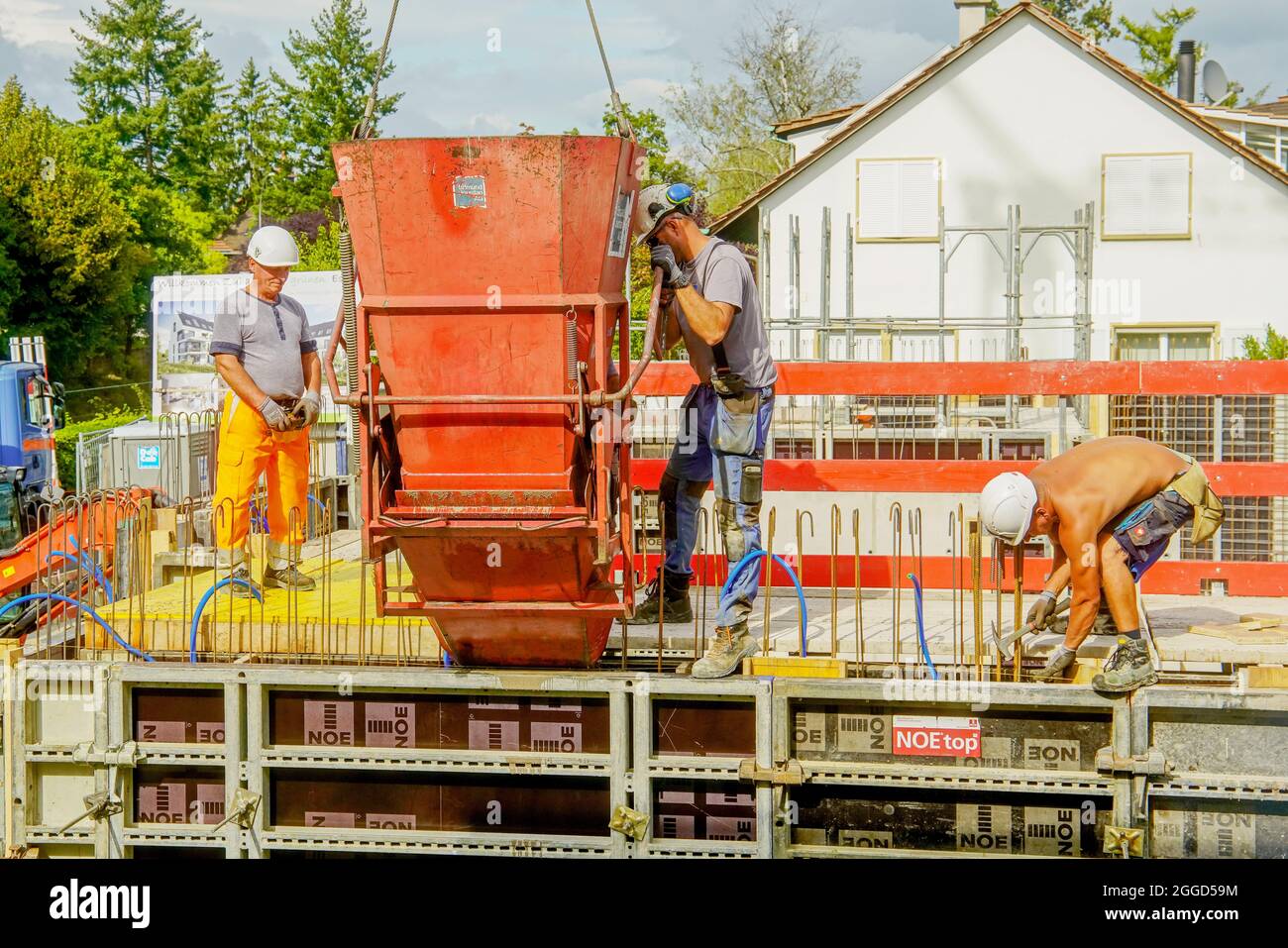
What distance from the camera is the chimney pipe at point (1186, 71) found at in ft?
115

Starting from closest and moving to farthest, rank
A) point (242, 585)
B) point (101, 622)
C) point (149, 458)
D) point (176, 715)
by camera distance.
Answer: point (176, 715) < point (101, 622) < point (242, 585) < point (149, 458)

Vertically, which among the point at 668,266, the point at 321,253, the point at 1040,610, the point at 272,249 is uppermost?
the point at 321,253

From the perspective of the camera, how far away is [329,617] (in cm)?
636

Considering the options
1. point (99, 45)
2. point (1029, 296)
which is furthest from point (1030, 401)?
point (99, 45)

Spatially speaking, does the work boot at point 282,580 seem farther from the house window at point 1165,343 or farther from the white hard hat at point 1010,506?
the house window at point 1165,343

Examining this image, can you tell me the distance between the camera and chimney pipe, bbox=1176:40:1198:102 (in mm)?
35062

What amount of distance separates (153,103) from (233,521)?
1766 inches

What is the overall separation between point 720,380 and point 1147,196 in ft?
78.2

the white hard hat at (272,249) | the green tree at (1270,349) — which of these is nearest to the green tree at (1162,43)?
the green tree at (1270,349)

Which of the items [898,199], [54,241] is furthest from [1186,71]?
[54,241]

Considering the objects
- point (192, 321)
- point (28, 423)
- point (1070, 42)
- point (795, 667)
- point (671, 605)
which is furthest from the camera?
point (192, 321)

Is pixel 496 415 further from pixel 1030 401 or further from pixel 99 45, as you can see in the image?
pixel 99 45

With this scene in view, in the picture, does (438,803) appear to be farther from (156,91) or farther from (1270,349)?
(156,91)

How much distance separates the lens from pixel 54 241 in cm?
3288
